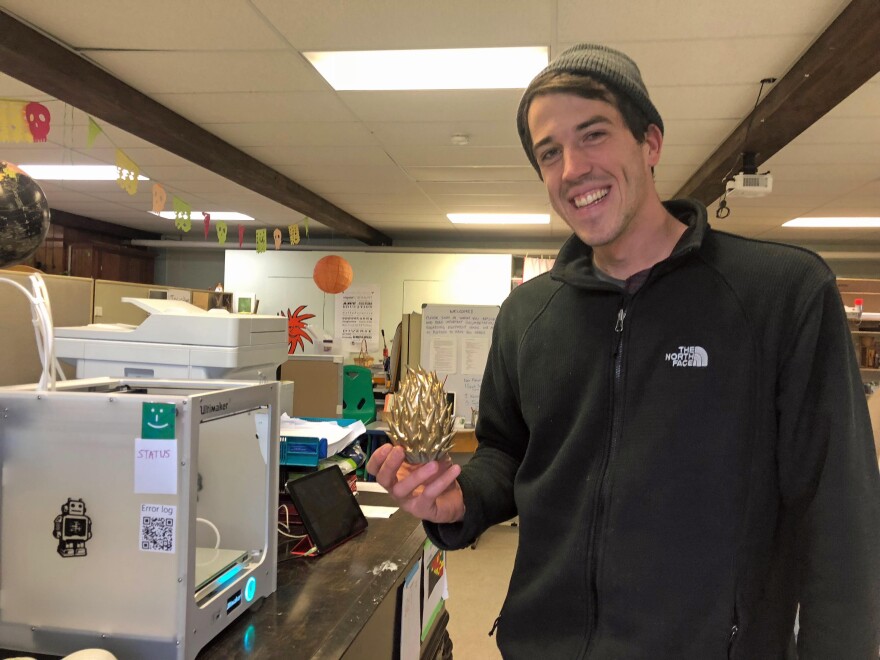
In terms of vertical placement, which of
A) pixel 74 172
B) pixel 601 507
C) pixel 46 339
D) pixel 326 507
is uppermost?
pixel 74 172

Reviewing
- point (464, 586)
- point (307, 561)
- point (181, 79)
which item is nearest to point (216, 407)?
point (307, 561)

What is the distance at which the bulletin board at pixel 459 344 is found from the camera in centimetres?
491

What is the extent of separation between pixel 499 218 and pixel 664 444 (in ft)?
19.4

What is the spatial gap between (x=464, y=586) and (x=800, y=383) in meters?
3.25

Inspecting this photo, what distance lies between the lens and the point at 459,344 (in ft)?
16.2

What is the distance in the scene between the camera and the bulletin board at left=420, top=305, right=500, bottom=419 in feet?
16.1

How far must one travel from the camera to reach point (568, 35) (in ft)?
8.00

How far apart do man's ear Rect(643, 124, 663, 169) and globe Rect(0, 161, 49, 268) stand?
1.13 meters

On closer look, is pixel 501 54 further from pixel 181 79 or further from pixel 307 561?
pixel 307 561

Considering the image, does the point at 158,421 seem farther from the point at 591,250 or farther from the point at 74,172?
the point at 74,172

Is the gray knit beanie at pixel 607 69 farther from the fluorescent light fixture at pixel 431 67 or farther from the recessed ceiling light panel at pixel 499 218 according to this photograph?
the recessed ceiling light panel at pixel 499 218

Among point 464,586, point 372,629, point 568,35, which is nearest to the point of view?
point 372,629

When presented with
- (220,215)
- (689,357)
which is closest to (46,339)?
(689,357)

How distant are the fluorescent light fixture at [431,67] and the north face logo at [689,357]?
6.79 ft
